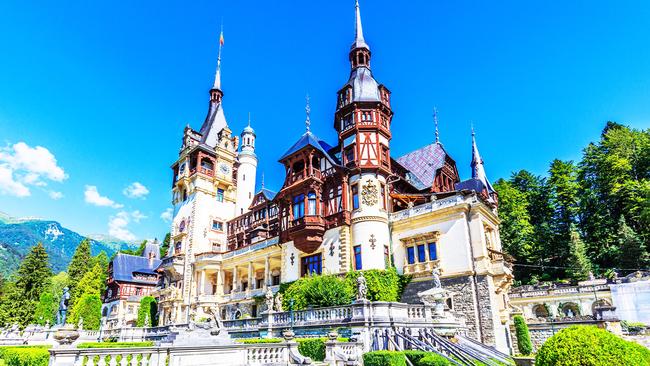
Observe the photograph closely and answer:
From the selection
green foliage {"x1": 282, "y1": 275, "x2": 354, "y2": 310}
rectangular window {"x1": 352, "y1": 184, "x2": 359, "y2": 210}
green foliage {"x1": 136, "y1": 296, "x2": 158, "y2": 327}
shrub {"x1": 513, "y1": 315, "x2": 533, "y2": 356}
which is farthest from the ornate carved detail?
green foliage {"x1": 136, "y1": 296, "x2": 158, "y2": 327}

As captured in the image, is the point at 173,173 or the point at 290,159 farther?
the point at 173,173

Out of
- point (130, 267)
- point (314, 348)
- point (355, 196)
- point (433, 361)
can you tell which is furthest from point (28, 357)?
point (130, 267)

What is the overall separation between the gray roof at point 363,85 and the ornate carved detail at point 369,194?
7582 millimetres

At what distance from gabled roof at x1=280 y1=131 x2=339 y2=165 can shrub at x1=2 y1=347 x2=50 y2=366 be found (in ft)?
74.2

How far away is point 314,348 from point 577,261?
36666 mm

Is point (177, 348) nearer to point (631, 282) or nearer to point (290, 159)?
point (290, 159)

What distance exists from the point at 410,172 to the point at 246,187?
25.1 metres

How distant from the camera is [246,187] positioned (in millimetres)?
54719

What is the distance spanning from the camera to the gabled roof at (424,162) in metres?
36.9

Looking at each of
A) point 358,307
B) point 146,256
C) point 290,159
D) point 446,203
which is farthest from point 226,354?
point 146,256

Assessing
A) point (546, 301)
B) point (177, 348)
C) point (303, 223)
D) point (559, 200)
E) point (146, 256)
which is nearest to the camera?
point (177, 348)

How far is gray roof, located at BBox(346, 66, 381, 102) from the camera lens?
112ft

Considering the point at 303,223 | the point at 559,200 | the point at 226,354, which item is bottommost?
the point at 226,354

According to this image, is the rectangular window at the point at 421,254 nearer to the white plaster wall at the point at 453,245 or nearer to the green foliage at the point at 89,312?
the white plaster wall at the point at 453,245
